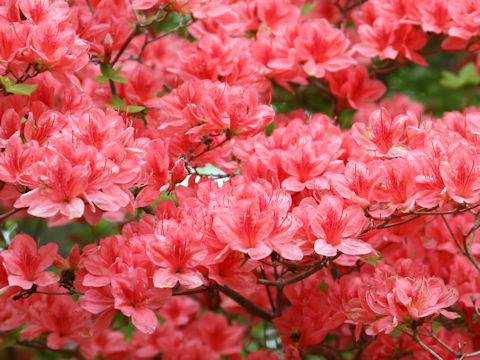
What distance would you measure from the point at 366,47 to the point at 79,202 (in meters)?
1.05

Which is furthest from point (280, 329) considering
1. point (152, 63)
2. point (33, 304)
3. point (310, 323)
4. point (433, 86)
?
point (433, 86)

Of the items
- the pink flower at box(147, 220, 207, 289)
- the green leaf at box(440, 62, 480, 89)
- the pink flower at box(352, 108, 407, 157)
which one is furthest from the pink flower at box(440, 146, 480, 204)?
the green leaf at box(440, 62, 480, 89)

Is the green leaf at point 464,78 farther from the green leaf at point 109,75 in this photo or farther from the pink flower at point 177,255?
the pink flower at point 177,255

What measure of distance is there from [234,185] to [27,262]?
1.55 ft

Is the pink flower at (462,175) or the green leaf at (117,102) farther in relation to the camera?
the green leaf at (117,102)

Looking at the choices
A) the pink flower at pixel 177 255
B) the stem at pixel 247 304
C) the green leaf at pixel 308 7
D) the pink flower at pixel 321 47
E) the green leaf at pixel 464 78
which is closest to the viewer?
the pink flower at pixel 177 255

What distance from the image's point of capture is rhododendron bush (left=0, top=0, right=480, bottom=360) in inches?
47.3

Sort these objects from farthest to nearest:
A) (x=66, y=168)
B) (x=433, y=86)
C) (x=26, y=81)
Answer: (x=433, y=86) → (x=26, y=81) → (x=66, y=168)

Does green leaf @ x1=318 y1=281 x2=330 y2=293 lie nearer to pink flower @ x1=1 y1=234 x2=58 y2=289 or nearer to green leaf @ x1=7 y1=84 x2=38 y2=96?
pink flower @ x1=1 y1=234 x2=58 y2=289

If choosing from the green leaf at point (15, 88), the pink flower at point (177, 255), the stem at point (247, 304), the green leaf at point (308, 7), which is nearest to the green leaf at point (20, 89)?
the green leaf at point (15, 88)

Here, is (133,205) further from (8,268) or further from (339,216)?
(339,216)

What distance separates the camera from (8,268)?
4.18 feet

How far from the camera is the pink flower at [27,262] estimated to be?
4.19 feet

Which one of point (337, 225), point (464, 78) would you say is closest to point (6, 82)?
point (337, 225)
